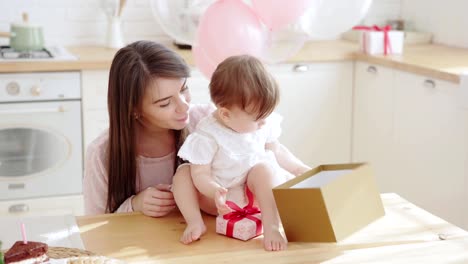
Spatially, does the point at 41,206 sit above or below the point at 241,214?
below

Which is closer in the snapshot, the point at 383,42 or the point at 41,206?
the point at 41,206

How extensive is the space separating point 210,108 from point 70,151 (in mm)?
1610

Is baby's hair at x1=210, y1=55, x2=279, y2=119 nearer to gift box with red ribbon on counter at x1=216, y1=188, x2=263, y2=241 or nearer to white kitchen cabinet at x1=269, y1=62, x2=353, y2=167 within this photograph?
gift box with red ribbon on counter at x1=216, y1=188, x2=263, y2=241

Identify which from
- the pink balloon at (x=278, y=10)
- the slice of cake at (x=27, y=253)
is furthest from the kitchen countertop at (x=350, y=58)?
the slice of cake at (x=27, y=253)

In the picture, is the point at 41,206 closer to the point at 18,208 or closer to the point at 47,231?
the point at 18,208

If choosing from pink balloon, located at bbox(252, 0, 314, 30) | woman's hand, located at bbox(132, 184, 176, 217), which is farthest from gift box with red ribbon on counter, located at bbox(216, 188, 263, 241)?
pink balloon, located at bbox(252, 0, 314, 30)

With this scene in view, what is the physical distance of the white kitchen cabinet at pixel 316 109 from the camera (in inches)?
149

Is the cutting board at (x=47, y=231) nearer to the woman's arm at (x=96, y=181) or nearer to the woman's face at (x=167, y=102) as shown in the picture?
the woman's arm at (x=96, y=181)

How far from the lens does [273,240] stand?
4.95ft

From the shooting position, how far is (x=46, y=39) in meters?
4.02

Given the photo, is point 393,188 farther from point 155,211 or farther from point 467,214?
point 155,211

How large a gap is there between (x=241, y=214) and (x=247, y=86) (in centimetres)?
29

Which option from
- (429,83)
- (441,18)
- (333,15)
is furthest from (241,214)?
(441,18)

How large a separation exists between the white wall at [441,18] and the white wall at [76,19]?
1538mm
